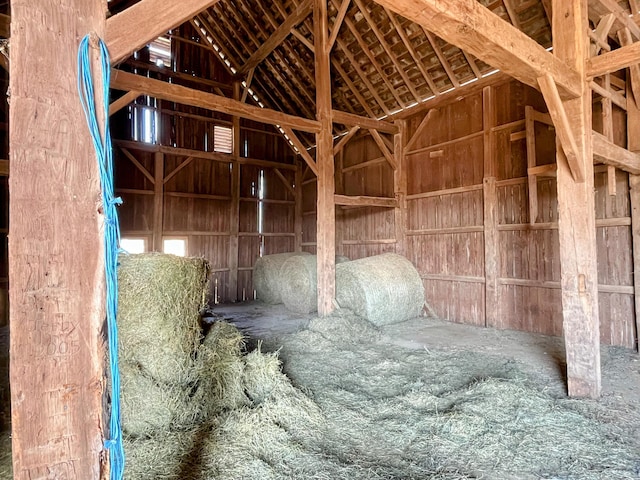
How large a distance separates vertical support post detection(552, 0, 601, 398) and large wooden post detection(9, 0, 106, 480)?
369 centimetres

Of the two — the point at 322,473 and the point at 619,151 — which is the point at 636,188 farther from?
the point at 322,473

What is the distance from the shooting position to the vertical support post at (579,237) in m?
3.34

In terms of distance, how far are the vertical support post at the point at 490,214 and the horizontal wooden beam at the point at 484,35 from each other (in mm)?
3233

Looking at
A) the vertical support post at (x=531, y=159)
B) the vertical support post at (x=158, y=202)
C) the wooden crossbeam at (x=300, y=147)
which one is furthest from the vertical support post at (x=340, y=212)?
the vertical support post at (x=531, y=159)

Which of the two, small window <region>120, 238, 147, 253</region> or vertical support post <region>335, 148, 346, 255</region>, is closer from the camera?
small window <region>120, 238, 147, 253</region>

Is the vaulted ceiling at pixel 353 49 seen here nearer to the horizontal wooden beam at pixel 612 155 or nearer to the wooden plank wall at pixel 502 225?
the wooden plank wall at pixel 502 225

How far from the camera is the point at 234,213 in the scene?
10.5 metres

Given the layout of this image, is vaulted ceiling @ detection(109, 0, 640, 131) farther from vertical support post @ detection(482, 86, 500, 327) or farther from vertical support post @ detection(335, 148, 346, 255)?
vertical support post @ detection(335, 148, 346, 255)

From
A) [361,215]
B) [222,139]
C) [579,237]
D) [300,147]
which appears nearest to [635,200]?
[579,237]

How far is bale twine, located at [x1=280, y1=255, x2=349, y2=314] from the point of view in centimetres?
779

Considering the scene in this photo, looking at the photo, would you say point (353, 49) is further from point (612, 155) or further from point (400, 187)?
point (612, 155)

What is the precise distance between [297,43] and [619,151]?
21.3 ft

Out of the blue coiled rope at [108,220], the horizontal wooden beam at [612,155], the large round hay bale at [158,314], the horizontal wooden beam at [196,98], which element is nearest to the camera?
the blue coiled rope at [108,220]

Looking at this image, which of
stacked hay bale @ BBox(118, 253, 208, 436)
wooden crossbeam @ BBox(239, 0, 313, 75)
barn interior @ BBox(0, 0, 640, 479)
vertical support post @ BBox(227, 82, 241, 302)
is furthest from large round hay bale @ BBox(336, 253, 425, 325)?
wooden crossbeam @ BBox(239, 0, 313, 75)
